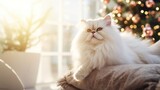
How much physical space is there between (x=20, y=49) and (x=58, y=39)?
97 cm

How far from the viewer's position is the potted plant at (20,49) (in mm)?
2131

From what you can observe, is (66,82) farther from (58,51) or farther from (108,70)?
(58,51)

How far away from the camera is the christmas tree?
2.58 metres

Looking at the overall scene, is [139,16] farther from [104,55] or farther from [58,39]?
[104,55]

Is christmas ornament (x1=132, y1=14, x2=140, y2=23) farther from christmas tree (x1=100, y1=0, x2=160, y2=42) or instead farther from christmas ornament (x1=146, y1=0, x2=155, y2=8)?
christmas ornament (x1=146, y1=0, x2=155, y2=8)

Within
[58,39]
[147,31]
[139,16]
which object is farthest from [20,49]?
[139,16]

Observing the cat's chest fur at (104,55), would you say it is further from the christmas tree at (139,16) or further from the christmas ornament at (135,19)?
the christmas ornament at (135,19)

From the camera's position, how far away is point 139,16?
2.74 m

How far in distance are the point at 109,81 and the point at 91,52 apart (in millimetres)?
237

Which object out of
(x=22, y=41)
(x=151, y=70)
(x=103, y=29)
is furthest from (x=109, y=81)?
(x=22, y=41)

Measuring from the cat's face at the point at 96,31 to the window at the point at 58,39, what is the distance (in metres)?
1.53

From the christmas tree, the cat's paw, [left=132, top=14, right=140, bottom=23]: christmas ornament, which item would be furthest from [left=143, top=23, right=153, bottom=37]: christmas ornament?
the cat's paw

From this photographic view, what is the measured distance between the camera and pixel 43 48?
304cm

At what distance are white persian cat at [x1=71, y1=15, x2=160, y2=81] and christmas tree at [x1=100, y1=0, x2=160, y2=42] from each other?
0.99 m
